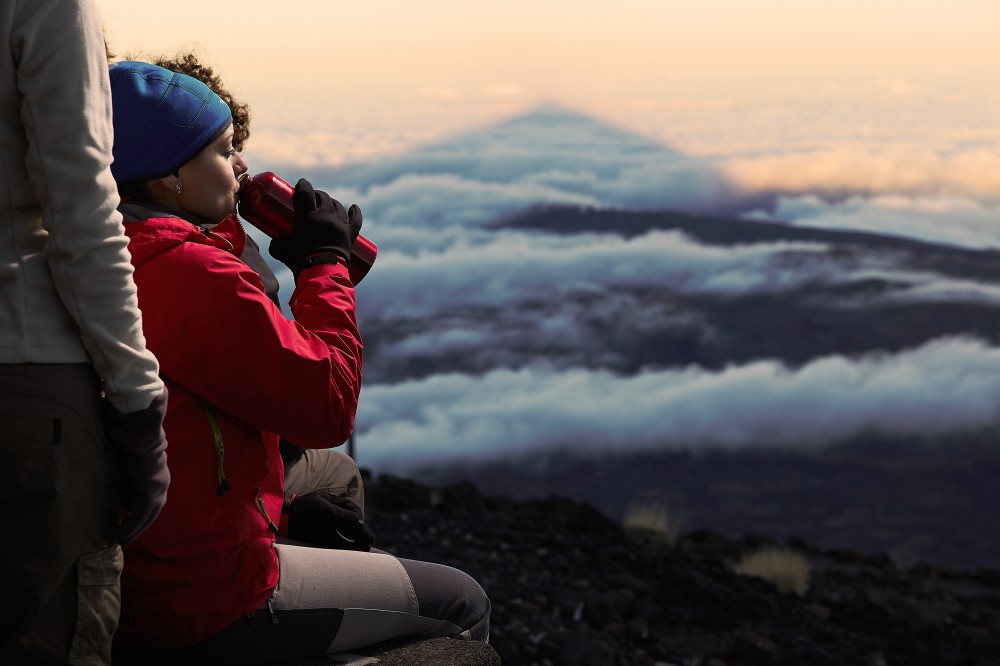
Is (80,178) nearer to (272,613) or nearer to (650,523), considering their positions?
(272,613)

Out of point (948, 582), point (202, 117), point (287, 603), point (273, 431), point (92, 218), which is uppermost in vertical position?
point (202, 117)

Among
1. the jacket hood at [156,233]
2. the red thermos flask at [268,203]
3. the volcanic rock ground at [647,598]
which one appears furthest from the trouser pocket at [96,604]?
the volcanic rock ground at [647,598]

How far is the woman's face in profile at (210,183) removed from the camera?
2740 millimetres

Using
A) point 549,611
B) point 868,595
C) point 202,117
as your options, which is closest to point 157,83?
point 202,117

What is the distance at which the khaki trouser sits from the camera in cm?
217

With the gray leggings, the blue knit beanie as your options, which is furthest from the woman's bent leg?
the blue knit beanie

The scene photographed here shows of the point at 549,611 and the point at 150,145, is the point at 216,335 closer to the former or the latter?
the point at 150,145

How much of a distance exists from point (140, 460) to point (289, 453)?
1025 millimetres

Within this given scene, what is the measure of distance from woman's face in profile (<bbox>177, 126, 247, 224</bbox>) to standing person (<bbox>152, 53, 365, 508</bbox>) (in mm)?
57

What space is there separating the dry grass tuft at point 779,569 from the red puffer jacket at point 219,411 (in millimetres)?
7446

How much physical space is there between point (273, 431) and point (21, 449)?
1.90 ft

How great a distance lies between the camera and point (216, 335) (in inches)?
99.3

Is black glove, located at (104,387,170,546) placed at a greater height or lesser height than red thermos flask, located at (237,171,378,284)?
lesser

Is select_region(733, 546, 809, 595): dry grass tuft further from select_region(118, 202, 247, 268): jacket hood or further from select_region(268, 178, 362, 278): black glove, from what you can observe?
select_region(118, 202, 247, 268): jacket hood
